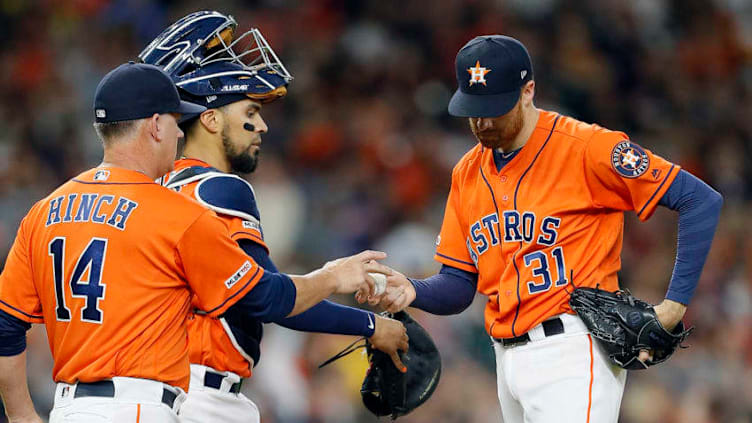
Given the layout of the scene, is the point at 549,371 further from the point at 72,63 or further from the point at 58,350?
the point at 72,63

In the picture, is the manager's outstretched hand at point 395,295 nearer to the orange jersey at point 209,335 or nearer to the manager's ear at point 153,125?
the orange jersey at point 209,335

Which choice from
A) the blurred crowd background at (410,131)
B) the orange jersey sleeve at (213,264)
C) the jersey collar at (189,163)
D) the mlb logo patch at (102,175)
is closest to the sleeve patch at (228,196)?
the jersey collar at (189,163)

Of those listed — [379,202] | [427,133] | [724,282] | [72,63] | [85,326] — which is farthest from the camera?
[72,63]

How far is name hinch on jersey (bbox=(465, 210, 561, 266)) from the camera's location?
3951 mm

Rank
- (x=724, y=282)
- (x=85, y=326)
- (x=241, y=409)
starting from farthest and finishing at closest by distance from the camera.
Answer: (x=724, y=282), (x=241, y=409), (x=85, y=326)

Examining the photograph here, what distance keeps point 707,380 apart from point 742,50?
4.42 meters

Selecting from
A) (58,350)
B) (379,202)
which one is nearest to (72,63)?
(379,202)

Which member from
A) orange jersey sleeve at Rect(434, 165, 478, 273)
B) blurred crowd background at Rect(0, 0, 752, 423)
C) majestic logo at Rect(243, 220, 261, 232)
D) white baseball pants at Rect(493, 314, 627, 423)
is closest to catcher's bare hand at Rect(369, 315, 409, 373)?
orange jersey sleeve at Rect(434, 165, 478, 273)

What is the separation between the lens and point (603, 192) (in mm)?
3938

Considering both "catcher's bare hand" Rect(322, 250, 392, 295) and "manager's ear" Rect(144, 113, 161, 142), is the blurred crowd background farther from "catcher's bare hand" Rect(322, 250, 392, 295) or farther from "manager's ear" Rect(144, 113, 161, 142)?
"manager's ear" Rect(144, 113, 161, 142)

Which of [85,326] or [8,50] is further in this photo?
[8,50]

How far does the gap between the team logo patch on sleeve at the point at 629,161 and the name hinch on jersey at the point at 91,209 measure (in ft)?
5.99

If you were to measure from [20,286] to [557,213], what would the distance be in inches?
80.1

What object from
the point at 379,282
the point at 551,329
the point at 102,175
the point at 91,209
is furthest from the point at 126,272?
the point at 551,329
